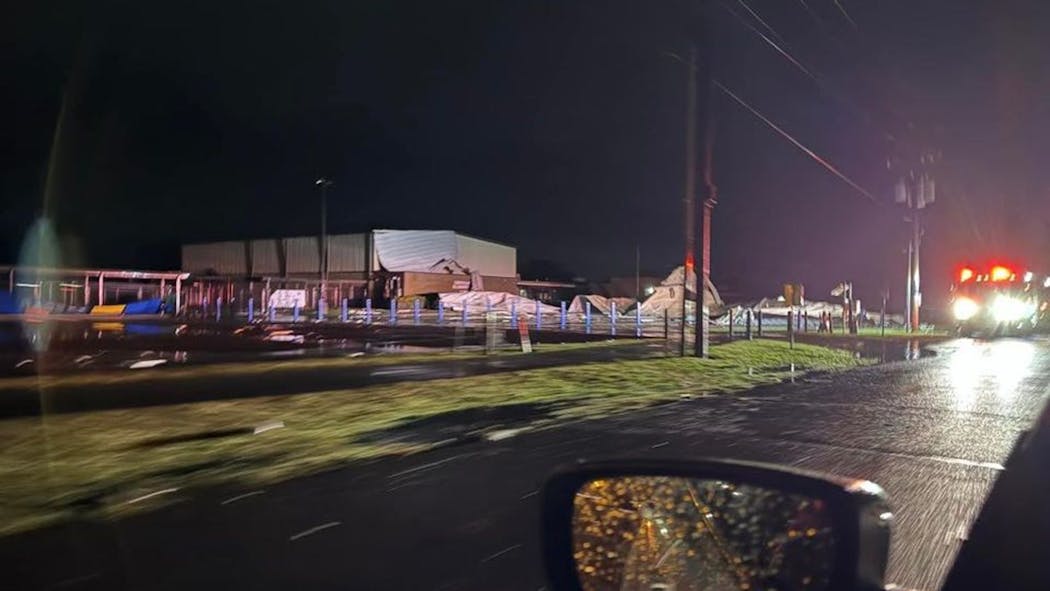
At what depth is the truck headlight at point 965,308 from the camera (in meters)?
33.5

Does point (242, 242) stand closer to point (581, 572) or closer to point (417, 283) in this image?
point (417, 283)

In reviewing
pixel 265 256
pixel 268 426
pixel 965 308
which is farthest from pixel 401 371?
pixel 265 256

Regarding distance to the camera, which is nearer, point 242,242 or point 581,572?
point 581,572

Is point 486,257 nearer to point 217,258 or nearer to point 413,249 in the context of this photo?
point 413,249

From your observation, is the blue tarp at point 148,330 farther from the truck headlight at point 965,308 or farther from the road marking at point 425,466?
the truck headlight at point 965,308

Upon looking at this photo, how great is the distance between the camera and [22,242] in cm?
6681

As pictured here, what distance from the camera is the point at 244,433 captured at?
29.1 feet

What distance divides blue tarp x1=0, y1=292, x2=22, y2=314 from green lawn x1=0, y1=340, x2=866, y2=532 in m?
40.0

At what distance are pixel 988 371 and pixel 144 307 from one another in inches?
1833

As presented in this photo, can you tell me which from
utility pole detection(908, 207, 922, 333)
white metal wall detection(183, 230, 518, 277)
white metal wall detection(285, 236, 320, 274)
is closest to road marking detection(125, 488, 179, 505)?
utility pole detection(908, 207, 922, 333)

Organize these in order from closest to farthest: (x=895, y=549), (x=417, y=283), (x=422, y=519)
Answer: (x=895, y=549) < (x=422, y=519) < (x=417, y=283)

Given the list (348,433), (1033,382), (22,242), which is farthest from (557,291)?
(348,433)

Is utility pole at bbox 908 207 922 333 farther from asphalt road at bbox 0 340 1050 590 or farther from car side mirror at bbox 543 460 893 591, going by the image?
car side mirror at bbox 543 460 893 591

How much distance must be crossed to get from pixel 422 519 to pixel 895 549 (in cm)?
299
